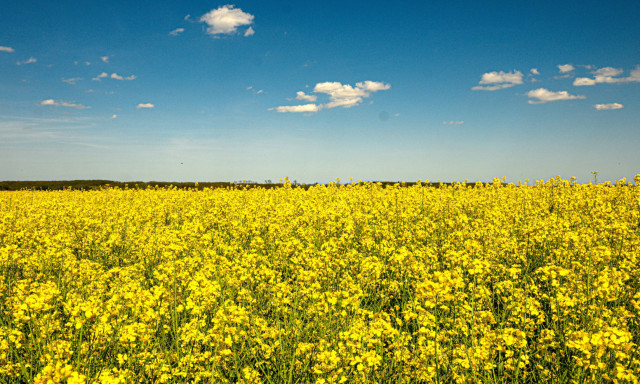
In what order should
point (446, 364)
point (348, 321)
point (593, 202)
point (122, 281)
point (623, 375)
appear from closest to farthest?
point (623, 375) → point (446, 364) → point (348, 321) → point (122, 281) → point (593, 202)

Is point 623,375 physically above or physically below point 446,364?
above

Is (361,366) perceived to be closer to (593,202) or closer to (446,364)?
(446,364)

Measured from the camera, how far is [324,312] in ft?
12.2

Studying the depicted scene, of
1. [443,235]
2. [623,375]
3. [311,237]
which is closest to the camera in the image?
[623,375]

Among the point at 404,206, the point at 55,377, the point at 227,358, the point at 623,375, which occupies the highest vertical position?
the point at 404,206

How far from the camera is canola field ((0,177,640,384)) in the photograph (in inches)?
118

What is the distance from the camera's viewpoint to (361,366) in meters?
2.51

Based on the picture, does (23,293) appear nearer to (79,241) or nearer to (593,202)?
(79,241)

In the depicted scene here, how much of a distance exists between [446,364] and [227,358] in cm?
208

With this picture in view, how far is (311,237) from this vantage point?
6.46 metres

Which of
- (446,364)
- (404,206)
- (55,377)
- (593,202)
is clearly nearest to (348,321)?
(446,364)

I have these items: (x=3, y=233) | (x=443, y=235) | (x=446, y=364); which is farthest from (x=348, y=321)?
Answer: (x=3, y=233)

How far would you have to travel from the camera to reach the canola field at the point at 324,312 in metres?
3.00

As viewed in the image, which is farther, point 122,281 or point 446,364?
point 122,281
